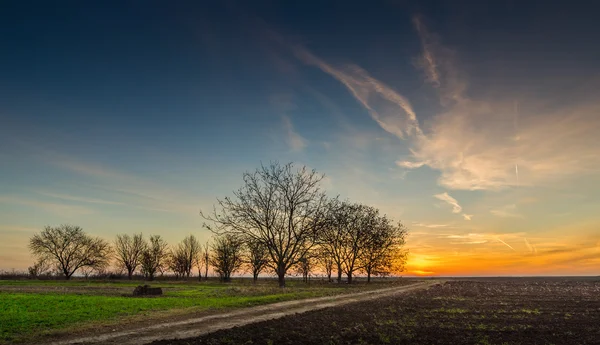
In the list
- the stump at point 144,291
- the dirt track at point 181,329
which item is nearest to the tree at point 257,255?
the stump at point 144,291

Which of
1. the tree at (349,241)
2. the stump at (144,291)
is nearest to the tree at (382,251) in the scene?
the tree at (349,241)

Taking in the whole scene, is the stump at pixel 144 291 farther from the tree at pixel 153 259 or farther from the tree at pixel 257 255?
the tree at pixel 153 259

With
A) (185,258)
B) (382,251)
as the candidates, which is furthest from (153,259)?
(382,251)

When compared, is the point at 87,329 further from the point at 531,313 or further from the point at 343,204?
the point at 343,204

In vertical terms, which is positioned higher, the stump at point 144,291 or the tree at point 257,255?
the tree at point 257,255

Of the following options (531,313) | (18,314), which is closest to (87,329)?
(18,314)

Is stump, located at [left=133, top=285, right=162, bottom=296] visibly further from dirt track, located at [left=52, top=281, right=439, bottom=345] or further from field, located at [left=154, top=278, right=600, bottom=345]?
field, located at [left=154, top=278, right=600, bottom=345]

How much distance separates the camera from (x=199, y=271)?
130000 millimetres

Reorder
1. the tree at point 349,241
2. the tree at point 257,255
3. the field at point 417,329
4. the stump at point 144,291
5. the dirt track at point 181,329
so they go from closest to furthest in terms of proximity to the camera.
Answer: the dirt track at point 181,329 < the field at point 417,329 < the stump at point 144,291 < the tree at point 257,255 < the tree at point 349,241

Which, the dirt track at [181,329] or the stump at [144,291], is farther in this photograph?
the stump at [144,291]

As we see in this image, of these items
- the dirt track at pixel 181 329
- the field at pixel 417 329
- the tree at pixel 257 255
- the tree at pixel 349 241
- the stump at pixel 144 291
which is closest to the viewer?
the dirt track at pixel 181 329

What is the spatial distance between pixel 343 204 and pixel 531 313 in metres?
50.6

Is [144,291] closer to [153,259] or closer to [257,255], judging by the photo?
[257,255]

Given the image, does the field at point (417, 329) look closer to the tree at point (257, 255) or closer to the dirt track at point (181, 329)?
the dirt track at point (181, 329)
